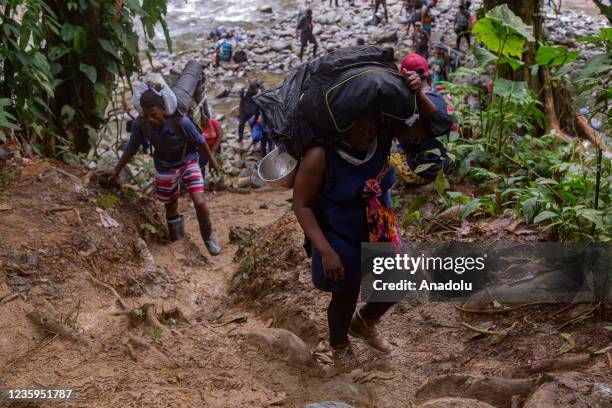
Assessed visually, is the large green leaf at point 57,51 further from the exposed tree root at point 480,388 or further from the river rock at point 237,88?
the river rock at point 237,88

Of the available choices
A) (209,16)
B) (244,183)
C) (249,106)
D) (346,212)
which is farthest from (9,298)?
(209,16)

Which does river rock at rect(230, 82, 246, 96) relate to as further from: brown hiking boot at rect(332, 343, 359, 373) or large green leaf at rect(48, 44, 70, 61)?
brown hiking boot at rect(332, 343, 359, 373)

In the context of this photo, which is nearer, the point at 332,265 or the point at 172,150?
the point at 332,265

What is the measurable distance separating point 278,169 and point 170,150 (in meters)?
2.72

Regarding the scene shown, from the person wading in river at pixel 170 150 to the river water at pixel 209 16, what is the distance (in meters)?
16.7

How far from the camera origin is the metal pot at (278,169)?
9.04ft

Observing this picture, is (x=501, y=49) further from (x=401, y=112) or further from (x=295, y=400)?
(x=295, y=400)

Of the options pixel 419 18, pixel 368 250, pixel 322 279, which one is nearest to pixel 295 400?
pixel 322 279

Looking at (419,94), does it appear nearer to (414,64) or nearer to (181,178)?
(414,64)

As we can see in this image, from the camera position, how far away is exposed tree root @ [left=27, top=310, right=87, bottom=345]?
308cm

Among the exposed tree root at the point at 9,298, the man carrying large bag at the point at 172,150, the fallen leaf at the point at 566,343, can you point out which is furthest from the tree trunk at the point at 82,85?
the fallen leaf at the point at 566,343

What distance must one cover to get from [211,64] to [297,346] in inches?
674

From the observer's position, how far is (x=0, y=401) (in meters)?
2.51

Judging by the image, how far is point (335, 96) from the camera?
97.5 inches
